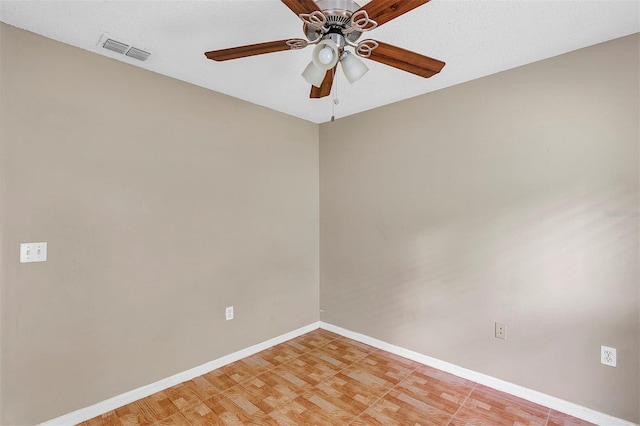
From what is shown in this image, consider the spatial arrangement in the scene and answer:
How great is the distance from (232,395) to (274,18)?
246cm

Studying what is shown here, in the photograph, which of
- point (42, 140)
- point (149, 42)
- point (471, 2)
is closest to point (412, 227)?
point (471, 2)

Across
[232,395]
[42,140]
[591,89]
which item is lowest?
[232,395]

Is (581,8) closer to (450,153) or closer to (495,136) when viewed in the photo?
(495,136)

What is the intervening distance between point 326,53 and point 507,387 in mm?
2544

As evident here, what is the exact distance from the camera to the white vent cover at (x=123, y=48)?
6.14 feet

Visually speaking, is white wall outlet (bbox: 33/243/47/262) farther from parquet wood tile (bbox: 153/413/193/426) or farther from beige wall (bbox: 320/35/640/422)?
beige wall (bbox: 320/35/640/422)

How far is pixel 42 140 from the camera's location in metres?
1.83

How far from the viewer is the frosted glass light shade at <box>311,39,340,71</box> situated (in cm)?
135

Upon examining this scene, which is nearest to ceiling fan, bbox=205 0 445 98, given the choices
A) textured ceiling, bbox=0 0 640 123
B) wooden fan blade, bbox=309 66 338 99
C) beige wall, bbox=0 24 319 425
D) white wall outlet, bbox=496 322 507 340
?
wooden fan blade, bbox=309 66 338 99

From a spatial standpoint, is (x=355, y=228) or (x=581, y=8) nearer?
(x=581, y=8)

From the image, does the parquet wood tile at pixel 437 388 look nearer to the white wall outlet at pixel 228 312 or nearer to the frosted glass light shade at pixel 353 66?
the white wall outlet at pixel 228 312

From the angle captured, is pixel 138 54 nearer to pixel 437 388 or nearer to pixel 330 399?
pixel 330 399

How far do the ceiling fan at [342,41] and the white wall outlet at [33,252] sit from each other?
1510mm

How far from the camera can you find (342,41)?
4.75ft
